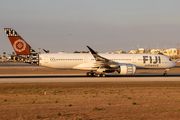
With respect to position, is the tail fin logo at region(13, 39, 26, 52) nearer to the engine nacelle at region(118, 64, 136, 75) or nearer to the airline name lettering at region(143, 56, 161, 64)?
the engine nacelle at region(118, 64, 136, 75)

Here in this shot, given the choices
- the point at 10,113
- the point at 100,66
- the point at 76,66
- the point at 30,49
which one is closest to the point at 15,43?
the point at 30,49

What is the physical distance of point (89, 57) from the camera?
106ft

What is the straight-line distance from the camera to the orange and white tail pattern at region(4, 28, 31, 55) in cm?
3092

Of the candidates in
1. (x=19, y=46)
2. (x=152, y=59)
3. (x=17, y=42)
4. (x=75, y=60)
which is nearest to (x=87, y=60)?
(x=75, y=60)

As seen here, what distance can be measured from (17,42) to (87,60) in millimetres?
10753

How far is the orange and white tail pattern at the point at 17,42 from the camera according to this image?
30.9 metres

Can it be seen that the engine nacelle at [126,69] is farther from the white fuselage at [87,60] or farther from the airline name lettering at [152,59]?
the airline name lettering at [152,59]

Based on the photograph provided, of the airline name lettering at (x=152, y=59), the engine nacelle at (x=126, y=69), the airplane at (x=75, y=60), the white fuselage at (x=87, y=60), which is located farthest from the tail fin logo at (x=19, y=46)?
the airline name lettering at (x=152, y=59)

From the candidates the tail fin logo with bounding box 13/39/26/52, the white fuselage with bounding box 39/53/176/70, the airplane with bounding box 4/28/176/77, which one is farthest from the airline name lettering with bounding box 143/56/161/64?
the tail fin logo with bounding box 13/39/26/52

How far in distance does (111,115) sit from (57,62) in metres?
22.1

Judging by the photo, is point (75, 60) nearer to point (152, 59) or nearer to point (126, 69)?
point (126, 69)

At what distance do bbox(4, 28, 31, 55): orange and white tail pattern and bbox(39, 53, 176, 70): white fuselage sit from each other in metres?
2.51

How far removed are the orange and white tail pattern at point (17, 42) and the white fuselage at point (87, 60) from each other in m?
2.51

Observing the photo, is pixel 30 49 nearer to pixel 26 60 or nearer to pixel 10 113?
pixel 26 60
